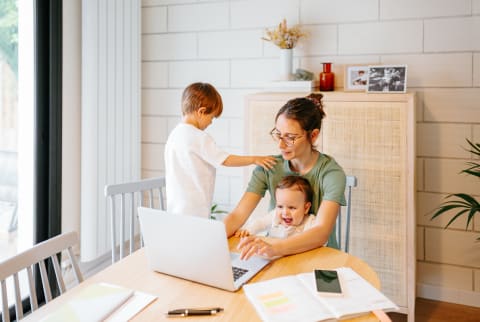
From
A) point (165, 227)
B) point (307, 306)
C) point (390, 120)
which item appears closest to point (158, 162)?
point (390, 120)

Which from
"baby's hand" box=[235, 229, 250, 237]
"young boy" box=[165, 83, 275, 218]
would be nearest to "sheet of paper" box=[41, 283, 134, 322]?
"baby's hand" box=[235, 229, 250, 237]

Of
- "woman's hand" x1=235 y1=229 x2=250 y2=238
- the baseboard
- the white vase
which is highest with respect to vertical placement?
the white vase

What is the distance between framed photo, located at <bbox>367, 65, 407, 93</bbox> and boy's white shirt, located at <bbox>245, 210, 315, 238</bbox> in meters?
1.14

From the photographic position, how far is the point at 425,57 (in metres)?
2.73

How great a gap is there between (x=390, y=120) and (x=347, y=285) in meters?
1.43

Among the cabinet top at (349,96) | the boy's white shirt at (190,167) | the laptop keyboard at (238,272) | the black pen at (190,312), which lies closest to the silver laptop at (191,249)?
the laptop keyboard at (238,272)

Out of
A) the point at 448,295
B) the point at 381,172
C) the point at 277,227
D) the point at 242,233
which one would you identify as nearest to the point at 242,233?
the point at 242,233

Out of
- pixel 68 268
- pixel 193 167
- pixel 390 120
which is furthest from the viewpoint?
pixel 68 268

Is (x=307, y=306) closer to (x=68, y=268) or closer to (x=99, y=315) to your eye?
(x=99, y=315)

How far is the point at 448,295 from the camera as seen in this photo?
2797 mm

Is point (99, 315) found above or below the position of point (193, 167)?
below

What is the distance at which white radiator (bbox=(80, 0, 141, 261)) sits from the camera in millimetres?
2812

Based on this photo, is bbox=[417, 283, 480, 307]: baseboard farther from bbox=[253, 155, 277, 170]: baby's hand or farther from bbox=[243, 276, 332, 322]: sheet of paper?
bbox=[243, 276, 332, 322]: sheet of paper

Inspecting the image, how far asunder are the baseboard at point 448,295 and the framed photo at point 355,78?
1.26m
